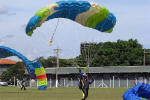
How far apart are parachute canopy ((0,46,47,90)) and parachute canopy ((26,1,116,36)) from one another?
13.6 meters

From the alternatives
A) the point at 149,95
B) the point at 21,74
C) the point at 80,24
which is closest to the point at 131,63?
the point at 21,74

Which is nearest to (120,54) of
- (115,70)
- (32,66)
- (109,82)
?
(115,70)

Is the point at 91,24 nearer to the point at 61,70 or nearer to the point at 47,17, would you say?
the point at 47,17

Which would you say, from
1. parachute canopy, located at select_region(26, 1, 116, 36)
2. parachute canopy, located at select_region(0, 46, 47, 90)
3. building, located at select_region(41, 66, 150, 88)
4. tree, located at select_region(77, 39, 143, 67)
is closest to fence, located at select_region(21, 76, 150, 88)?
building, located at select_region(41, 66, 150, 88)

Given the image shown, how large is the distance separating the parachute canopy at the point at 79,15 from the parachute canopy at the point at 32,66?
13.6 m

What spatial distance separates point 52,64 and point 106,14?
95.6m

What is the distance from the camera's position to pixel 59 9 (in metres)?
20.2

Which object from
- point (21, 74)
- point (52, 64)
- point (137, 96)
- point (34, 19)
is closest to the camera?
point (137, 96)

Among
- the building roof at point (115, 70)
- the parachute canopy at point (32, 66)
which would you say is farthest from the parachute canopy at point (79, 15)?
the building roof at point (115, 70)

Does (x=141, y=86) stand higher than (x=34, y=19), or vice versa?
(x=34, y=19)

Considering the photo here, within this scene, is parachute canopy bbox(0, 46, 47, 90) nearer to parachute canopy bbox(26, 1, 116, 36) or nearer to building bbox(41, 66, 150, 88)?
parachute canopy bbox(26, 1, 116, 36)

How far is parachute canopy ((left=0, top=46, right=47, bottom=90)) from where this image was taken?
34.0m

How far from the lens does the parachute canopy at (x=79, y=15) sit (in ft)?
65.2

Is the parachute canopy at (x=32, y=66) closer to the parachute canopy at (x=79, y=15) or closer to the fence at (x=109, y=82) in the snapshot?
the parachute canopy at (x=79, y=15)
